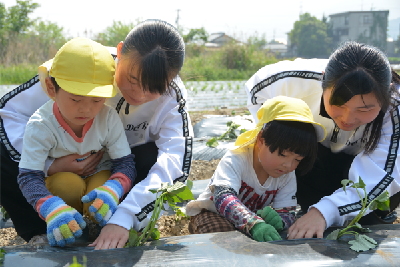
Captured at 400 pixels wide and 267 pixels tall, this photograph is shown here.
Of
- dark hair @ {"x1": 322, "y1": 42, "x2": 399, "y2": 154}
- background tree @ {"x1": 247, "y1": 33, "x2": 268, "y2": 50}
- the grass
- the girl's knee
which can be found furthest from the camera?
background tree @ {"x1": 247, "y1": 33, "x2": 268, "y2": 50}

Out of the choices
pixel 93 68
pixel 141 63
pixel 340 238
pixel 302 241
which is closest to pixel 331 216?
pixel 340 238

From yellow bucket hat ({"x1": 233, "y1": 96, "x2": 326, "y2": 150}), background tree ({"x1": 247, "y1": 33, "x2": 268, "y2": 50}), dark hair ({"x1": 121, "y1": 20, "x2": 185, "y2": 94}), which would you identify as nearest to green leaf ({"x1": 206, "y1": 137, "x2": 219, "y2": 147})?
yellow bucket hat ({"x1": 233, "y1": 96, "x2": 326, "y2": 150})

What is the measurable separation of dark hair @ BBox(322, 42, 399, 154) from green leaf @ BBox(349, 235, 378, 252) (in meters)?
0.58

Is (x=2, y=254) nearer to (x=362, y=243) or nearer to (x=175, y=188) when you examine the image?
(x=175, y=188)

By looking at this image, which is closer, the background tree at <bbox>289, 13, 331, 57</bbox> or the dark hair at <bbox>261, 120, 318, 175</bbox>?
the dark hair at <bbox>261, 120, 318, 175</bbox>

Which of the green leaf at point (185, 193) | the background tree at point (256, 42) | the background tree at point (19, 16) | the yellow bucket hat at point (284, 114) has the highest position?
the background tree at point (19, 16)

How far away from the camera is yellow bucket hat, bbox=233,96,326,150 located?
1.48 meters

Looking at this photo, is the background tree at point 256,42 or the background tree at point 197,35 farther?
the background tree at point 197,35

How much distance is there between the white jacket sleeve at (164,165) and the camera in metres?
1.35

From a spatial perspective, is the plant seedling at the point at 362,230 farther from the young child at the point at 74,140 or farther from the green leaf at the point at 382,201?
the young child at the point at 74,140

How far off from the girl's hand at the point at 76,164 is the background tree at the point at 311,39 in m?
32.0

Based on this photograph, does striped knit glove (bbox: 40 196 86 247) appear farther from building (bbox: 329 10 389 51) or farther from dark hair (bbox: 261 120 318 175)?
building (bbox: 329 10 389 51)

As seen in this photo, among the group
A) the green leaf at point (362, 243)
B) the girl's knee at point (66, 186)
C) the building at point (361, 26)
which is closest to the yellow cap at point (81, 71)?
the girl's knee at point (66, 186)

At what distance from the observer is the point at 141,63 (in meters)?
1.35
